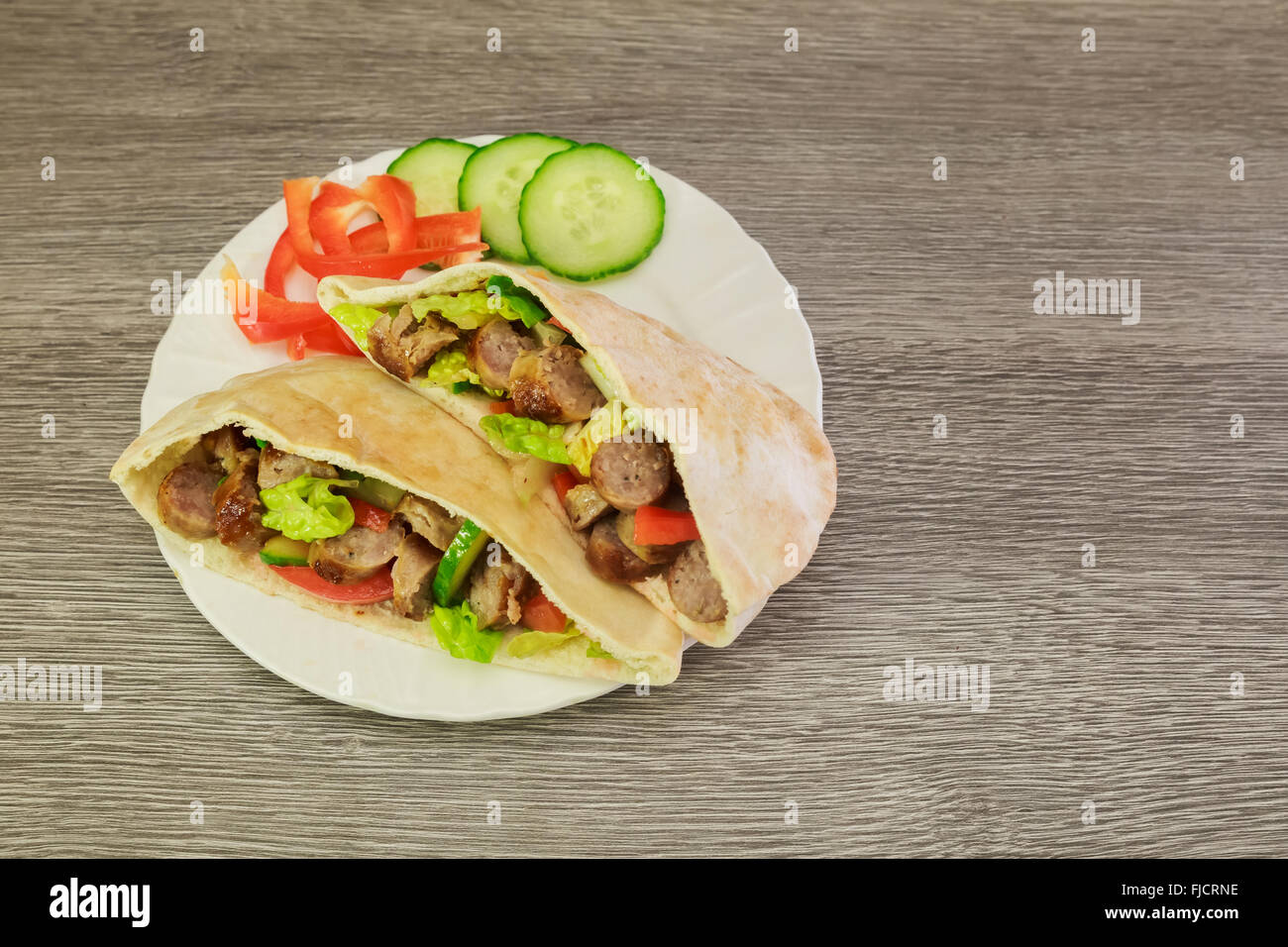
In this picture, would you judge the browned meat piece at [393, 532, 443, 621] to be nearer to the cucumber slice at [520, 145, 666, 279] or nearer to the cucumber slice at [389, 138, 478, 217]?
the cucumber slice at [520, 145, 666, 279]

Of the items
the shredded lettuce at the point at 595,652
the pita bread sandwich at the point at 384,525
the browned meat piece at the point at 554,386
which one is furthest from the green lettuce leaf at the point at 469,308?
the shredded lettuce at the point at 595,652

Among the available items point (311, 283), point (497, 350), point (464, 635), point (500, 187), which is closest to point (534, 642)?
Answer: point (464, 635)

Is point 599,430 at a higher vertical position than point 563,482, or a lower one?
higher

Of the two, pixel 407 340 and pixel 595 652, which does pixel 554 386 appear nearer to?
pixel 407 340

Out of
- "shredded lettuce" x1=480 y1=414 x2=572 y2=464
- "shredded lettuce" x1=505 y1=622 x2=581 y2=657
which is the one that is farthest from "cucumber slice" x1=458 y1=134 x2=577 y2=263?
"shredded lettuce" x1=505 y1=622 x2=581 y2=657

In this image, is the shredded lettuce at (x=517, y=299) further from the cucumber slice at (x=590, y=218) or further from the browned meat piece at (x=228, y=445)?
the browned meat piece at (x=228, y=445)

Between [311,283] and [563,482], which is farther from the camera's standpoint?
[311,283]
